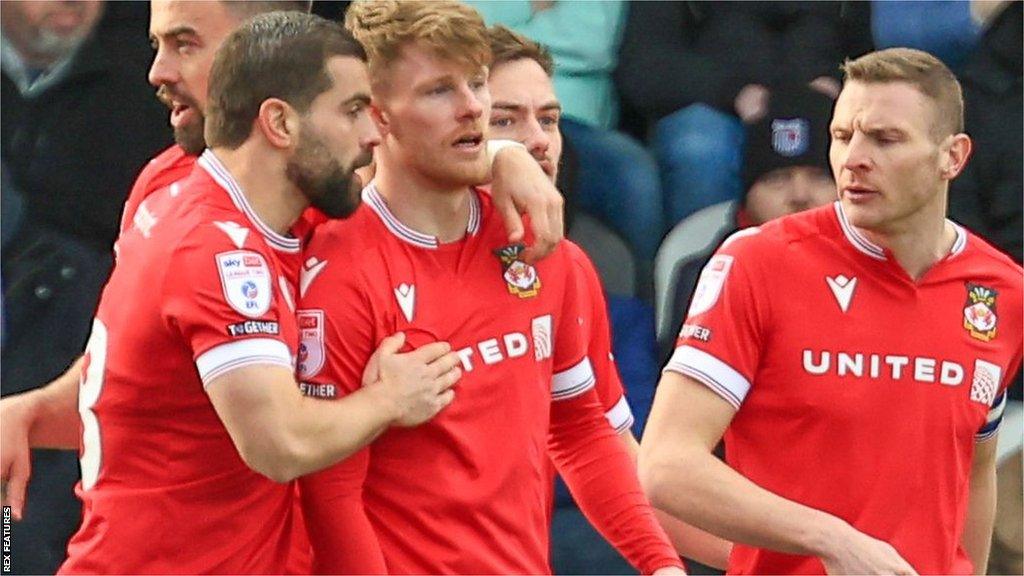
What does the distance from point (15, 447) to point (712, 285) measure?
1.66 m

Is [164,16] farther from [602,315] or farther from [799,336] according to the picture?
[799,336]

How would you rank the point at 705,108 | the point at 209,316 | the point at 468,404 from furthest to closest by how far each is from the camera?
the point at 705,108, the point at 468,404, the point at 209,316

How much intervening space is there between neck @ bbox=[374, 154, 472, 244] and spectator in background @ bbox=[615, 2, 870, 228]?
7.16 ft

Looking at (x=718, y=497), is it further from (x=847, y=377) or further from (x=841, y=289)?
(x=841, y=289)

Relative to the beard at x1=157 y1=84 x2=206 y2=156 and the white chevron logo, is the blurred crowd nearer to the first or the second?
the beard at x1=157 y1=84 x2=206 y2=156

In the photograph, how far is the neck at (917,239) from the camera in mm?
5031

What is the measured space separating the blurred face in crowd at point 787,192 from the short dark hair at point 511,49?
1310 mm

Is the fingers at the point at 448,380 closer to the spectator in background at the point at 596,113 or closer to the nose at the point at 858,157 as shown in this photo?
the nose at the point at 858,157

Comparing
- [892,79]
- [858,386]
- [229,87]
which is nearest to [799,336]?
[858,386]

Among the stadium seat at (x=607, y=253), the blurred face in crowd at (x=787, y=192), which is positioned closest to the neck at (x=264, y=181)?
the stadium seat at (x=607, y=253)

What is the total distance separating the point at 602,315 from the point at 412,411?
2.78 feet

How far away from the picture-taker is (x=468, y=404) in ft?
14.3

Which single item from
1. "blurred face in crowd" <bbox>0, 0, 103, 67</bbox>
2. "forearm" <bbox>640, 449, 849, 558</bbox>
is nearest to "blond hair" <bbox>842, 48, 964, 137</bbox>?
"forearm" <bbox>640, 449, 849, 558</bbox>

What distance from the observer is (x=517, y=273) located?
452 cm
